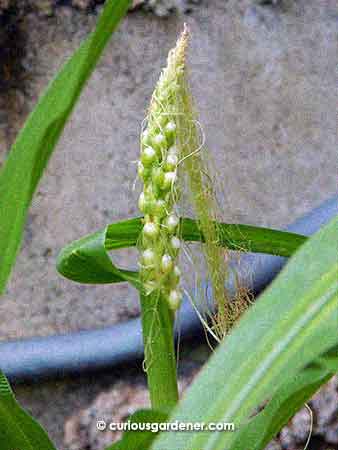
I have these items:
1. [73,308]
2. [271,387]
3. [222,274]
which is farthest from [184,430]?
[73,308]

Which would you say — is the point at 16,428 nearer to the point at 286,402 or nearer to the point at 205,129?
the point at 286,402

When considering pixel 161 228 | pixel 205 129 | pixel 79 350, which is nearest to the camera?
pixel 161 228

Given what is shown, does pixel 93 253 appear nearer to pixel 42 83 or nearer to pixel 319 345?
pixel 319 345

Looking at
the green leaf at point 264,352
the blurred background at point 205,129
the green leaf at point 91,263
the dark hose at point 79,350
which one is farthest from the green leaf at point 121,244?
the blurred background at point 205,129

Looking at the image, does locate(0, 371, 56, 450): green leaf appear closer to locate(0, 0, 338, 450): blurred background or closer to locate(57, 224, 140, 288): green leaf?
locate(57, 224, 140, 288): green leaf

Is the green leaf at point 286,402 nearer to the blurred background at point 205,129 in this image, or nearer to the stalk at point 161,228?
the stalk at point 161,228

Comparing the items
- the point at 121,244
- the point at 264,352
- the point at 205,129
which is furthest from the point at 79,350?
the point at 264,352

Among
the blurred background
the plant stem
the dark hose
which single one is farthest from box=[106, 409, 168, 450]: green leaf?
the blurred background
